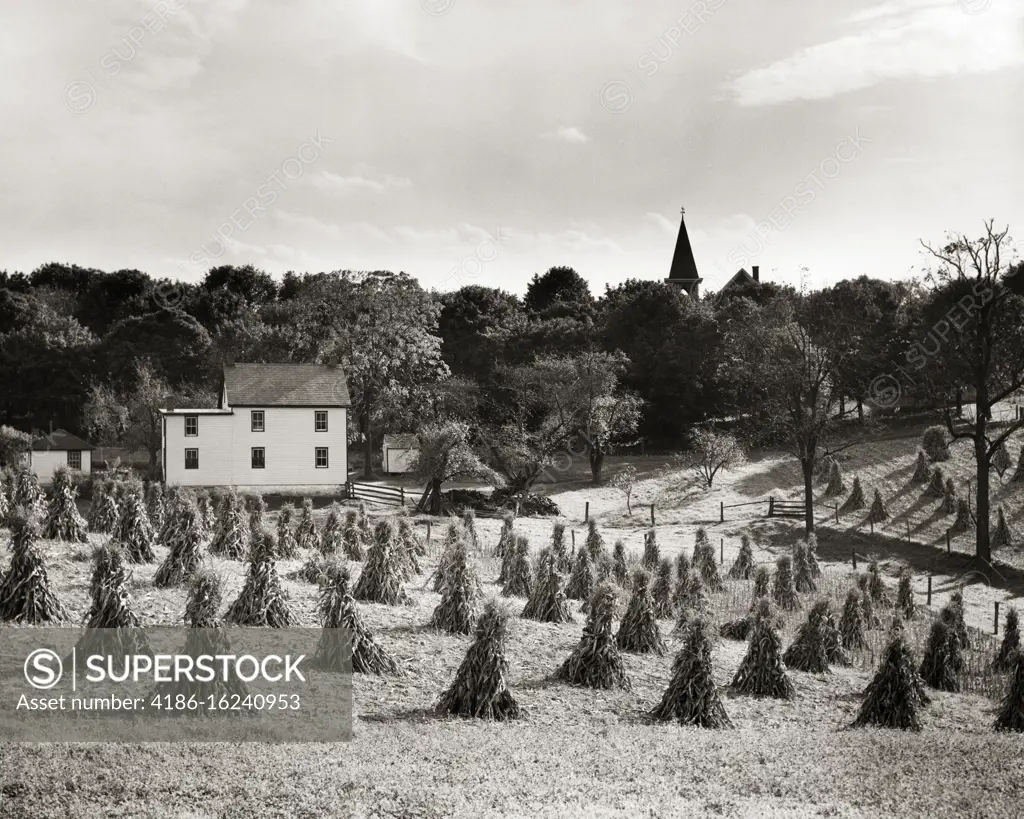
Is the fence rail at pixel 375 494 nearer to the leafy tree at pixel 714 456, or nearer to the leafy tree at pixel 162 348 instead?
the leafy tree at pixel 714 456

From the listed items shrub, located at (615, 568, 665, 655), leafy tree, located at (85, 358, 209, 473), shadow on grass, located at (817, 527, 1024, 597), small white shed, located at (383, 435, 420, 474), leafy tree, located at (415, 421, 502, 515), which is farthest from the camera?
small white shed, located at (383, 435, 420, 474)

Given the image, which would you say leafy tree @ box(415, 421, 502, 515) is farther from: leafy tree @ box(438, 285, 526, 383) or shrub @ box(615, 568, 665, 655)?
shrub @ box(615, 568, 665, 655)

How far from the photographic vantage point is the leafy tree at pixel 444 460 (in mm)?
38625

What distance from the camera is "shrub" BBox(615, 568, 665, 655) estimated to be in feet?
55.7

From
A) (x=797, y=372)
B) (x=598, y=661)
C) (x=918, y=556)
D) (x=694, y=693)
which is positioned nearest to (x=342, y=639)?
(x=598, y=661)

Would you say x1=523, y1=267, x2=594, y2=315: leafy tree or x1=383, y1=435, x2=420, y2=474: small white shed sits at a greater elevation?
x1=523, y1=267, x2=594, y2=315: leafy tree

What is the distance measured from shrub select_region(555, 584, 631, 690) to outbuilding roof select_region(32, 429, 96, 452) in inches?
1555

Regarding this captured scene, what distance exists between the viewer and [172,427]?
42094 millimetres

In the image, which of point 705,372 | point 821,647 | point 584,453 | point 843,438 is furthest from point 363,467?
point 821,647

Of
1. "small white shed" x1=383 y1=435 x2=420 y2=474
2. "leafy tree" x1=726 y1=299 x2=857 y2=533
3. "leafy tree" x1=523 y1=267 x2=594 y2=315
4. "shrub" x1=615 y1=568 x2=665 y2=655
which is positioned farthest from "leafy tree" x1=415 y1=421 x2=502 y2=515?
"leafy tree" x1=523 y1=267 x2=594 y2=315

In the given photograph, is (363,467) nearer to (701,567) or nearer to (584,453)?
(584,453)

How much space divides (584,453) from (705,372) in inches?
323

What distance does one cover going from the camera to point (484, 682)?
12.4 m

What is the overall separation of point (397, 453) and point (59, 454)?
16423mm
